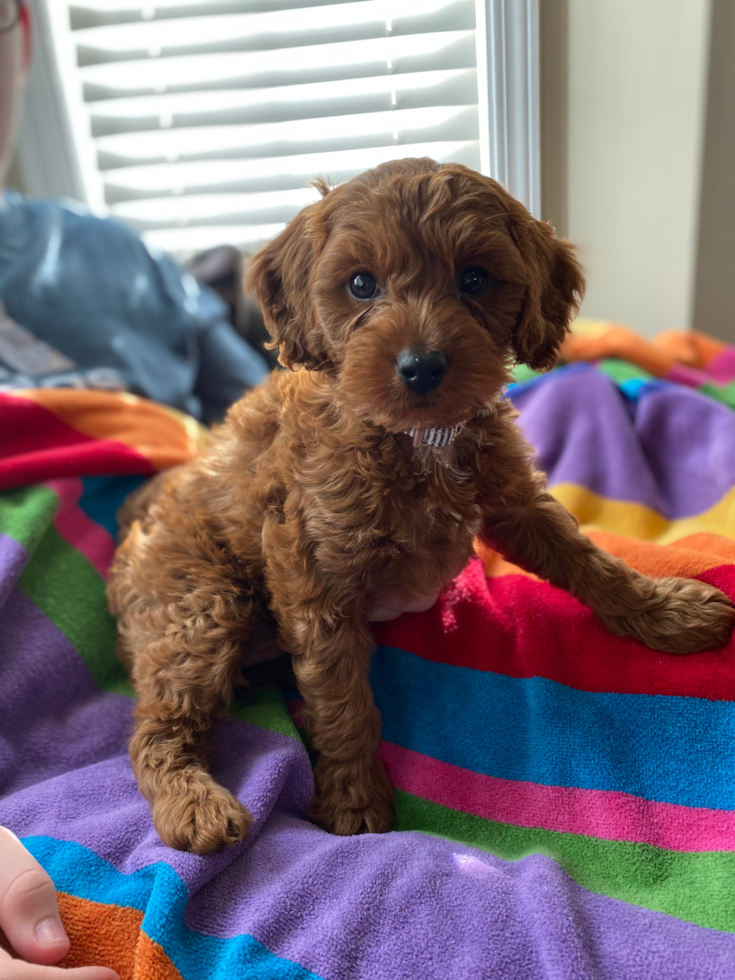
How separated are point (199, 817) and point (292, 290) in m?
0.95

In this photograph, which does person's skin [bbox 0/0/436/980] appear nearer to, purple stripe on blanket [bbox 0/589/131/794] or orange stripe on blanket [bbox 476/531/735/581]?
purple stripe on blanket [bbox 0/589/131/794]

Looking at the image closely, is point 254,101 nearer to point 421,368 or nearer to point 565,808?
point 421,368

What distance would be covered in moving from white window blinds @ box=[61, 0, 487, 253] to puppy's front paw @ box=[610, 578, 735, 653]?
911mm

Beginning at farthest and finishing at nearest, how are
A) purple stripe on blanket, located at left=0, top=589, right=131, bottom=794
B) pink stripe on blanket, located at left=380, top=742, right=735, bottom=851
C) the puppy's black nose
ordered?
purple stripe on blanket, located at left=0, top=589, right=131, bottom=794
pink stripe on blanket, located at left=380, top=742, right=735, bottom=851
the puppy's black nose

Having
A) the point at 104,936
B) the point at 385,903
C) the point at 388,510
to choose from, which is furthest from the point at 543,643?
the point at 104,936

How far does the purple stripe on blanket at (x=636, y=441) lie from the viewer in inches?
81.0

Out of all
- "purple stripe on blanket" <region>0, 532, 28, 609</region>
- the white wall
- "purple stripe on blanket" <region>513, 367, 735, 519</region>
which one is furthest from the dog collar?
"purple stripe on blanket" <region>0, 532, 28, 609</region>

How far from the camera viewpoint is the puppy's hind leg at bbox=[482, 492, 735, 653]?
4.76ft

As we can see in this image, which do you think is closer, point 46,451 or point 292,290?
point 292,290

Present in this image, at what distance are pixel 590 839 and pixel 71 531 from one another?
1446mm

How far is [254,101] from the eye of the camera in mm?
2172

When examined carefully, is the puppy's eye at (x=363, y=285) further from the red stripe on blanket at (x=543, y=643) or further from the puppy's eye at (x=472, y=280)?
the red stripe on blanket at (x=543, y=643)

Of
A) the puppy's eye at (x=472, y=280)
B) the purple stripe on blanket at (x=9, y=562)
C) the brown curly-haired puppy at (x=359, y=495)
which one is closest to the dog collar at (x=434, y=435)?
the brown curly-haired puppy at (x=359, y=495)

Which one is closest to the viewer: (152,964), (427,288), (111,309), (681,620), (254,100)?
(152,964)
